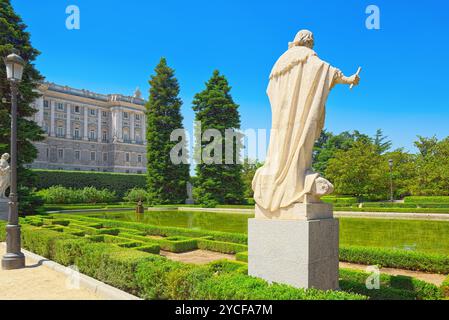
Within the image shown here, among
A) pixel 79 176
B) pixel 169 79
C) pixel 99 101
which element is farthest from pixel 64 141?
pixel 169 79

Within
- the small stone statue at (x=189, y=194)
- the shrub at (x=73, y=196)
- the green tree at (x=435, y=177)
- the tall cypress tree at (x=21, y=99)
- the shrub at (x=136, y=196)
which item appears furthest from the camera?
the small stone statue at (x=189, y=194)

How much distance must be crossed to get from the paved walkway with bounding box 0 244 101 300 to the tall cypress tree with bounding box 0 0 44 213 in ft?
46.6

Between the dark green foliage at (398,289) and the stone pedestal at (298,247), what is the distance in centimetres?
91

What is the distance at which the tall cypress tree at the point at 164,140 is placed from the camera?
3578cm

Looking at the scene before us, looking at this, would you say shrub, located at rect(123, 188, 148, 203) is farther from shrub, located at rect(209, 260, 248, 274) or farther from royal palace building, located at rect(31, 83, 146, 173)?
shrub, located at rect(209, 260, 248, 274)

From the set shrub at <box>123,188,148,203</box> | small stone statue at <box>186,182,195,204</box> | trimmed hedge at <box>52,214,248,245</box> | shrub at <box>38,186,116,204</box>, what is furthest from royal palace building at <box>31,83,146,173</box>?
trimmed hedge at <box>52,214,248,245</box>

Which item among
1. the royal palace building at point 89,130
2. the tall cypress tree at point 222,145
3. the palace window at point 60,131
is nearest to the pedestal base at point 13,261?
the tall cypress tree at point 222,145

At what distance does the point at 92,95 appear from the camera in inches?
2571

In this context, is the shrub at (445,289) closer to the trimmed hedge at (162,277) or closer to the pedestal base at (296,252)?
the pedestal base at (296,252)

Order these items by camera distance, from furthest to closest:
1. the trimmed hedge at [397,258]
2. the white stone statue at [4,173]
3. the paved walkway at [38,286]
Result: 1. the white stone statue at [4,173]
2. the trimmed hedge at [397,258]
3. the paved walkway at [38,286]

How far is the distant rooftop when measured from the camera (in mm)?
59312

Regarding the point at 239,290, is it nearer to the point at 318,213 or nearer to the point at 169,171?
the point at 318,213

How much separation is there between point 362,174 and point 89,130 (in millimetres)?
51040
